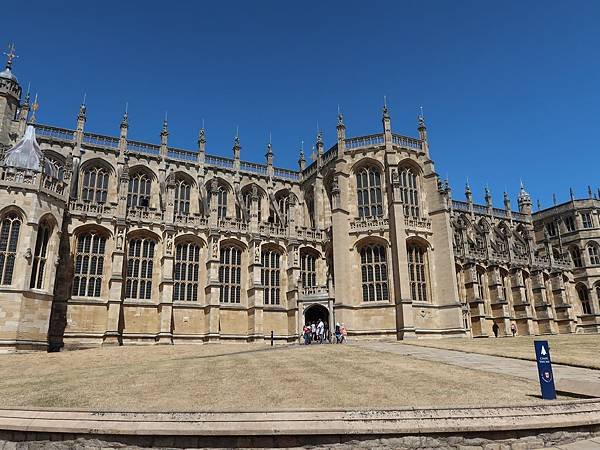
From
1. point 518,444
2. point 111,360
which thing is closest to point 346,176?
point 111,360

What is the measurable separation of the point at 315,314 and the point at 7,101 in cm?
3067

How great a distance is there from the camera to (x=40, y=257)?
2803 cm

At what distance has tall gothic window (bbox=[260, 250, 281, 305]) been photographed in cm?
3997

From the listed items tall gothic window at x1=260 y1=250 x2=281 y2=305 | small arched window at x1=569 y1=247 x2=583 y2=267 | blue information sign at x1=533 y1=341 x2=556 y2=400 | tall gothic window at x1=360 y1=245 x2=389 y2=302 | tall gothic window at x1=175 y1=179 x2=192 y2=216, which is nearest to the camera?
blue information sign at x1=533 y1=341 x2=556 y2=400

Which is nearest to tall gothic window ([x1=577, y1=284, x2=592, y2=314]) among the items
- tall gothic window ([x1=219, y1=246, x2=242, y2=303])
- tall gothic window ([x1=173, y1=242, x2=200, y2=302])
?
tall gothic window ([x1=219, y1=246, x2=242, y2=303])

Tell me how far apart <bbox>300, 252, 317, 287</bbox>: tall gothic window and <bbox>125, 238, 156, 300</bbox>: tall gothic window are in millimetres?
13083

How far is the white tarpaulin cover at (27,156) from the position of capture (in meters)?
30.0

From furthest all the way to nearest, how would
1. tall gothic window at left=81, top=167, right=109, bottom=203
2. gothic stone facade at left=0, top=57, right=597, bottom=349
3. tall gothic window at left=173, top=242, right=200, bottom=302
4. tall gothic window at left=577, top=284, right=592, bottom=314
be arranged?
tall gothic window at left=577, top=284, right=592, bottom=314 < tall gothic window at left=81, top=167, right=109, bottom=203 < tall gothic window at left=173, top=242, right=200, bottom=302 < gothic stone facade at left=0, top=57, right=597, bottom=349

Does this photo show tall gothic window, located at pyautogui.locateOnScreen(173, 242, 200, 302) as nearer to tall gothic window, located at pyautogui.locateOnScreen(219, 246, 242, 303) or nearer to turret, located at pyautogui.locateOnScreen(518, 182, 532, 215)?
tall gothic window, located at pyautogui.locateOnScreen(219, 246, 242, 303)

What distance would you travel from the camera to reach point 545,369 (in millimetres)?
11070

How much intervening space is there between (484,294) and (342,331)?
23898 mm

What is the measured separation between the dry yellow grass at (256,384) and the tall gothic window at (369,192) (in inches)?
817

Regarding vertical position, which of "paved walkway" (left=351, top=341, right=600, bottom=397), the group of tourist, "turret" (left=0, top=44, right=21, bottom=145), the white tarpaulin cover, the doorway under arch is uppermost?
"turret" (left=0, top=44, right=21, bottom=145)

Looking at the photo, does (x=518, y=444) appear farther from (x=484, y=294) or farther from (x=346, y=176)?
(x=484, y=294)
